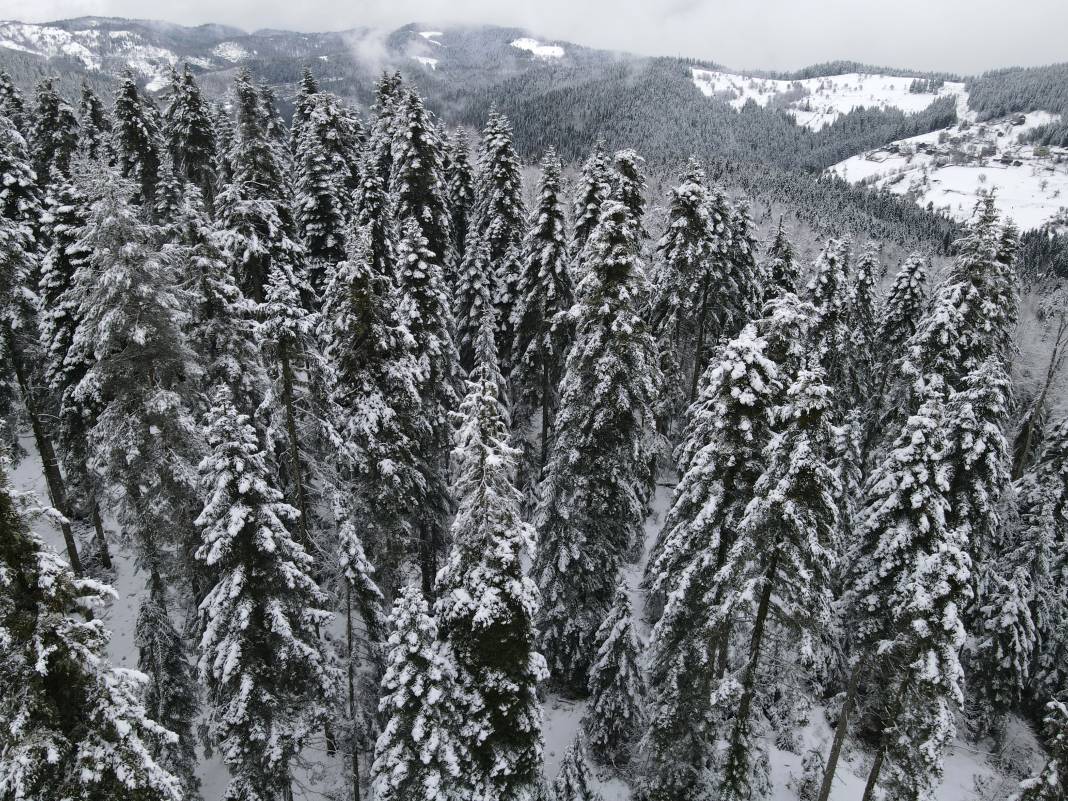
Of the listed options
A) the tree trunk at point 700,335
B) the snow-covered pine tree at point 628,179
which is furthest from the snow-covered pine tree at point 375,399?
the tree trunk at point 700,335

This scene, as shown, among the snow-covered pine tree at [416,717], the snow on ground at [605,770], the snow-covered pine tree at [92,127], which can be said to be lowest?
the snow on ground at [605,770]

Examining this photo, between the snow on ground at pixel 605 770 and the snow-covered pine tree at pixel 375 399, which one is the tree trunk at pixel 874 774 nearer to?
the snow on ground at pixel 605 770

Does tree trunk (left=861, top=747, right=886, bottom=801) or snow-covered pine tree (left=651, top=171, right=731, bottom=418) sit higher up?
snow-covered pine tree (left=651, top=171, right=731, bottom=418)

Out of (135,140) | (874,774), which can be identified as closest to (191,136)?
(135,140)

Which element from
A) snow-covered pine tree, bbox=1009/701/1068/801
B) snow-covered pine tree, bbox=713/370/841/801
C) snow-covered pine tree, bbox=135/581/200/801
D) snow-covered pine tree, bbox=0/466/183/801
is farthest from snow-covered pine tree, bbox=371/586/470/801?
snow-covered pine tree, bbox=1009/701/1068/801

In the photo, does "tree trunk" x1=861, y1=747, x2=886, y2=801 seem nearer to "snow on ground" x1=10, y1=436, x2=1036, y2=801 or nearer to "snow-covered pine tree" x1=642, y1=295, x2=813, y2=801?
"snow on ground" x1=10, y1=436, x2=1036, y2=801

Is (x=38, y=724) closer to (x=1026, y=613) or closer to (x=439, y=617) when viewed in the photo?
(x=439, y=617)

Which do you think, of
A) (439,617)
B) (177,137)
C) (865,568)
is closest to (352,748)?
(439,617)
